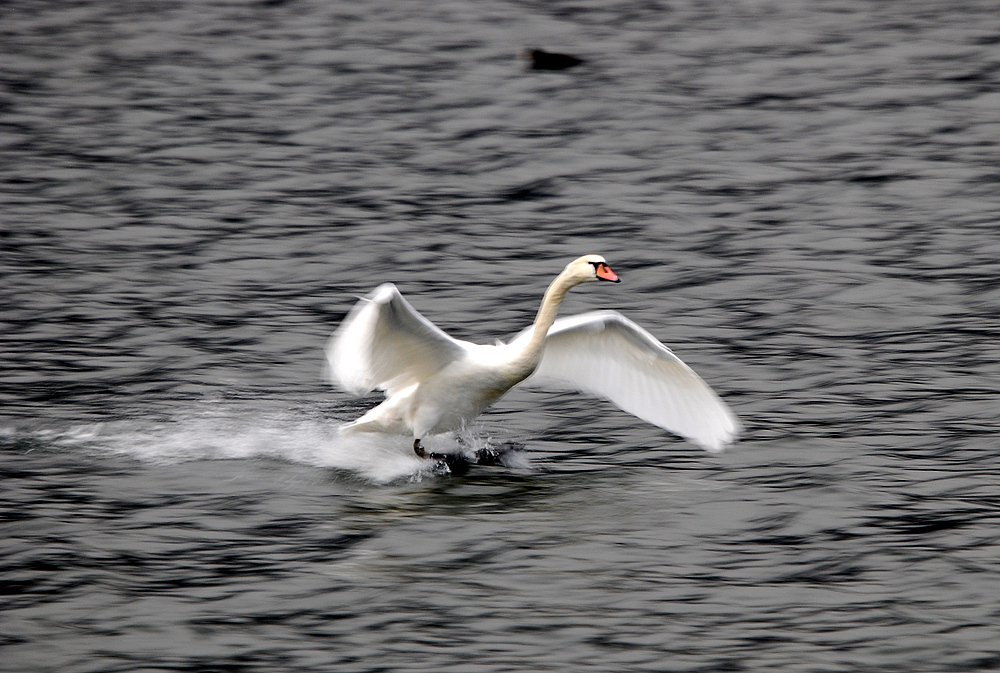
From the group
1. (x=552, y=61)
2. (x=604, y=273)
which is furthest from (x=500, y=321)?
(x=552, y=61)

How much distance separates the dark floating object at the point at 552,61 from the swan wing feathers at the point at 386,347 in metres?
12.4

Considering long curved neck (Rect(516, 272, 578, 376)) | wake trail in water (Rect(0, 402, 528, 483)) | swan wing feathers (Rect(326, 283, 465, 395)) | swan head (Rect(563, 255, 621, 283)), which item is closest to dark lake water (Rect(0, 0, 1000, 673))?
wake trail in water (Rect(0, 402, 528, 483))

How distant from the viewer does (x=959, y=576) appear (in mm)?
9836

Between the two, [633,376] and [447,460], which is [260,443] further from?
[633,376]

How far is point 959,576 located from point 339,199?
35.7 feet

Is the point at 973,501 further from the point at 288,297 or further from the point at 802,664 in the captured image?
the point at 288,297

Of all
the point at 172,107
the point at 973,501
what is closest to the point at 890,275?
the point at 973,501

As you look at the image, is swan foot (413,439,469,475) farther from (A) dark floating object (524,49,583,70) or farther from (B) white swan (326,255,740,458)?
(A) dark floating object (524,49,583,70)

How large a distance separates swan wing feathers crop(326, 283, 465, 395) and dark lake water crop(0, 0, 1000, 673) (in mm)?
807

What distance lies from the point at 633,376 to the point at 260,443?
3.12 meters

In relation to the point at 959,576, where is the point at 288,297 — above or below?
above

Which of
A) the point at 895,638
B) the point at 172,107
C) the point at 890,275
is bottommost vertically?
the point at 895,638

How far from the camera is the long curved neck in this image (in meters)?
11.6

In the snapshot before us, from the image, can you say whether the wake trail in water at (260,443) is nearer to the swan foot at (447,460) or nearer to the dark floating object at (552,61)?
the swan foot at (447,460)
